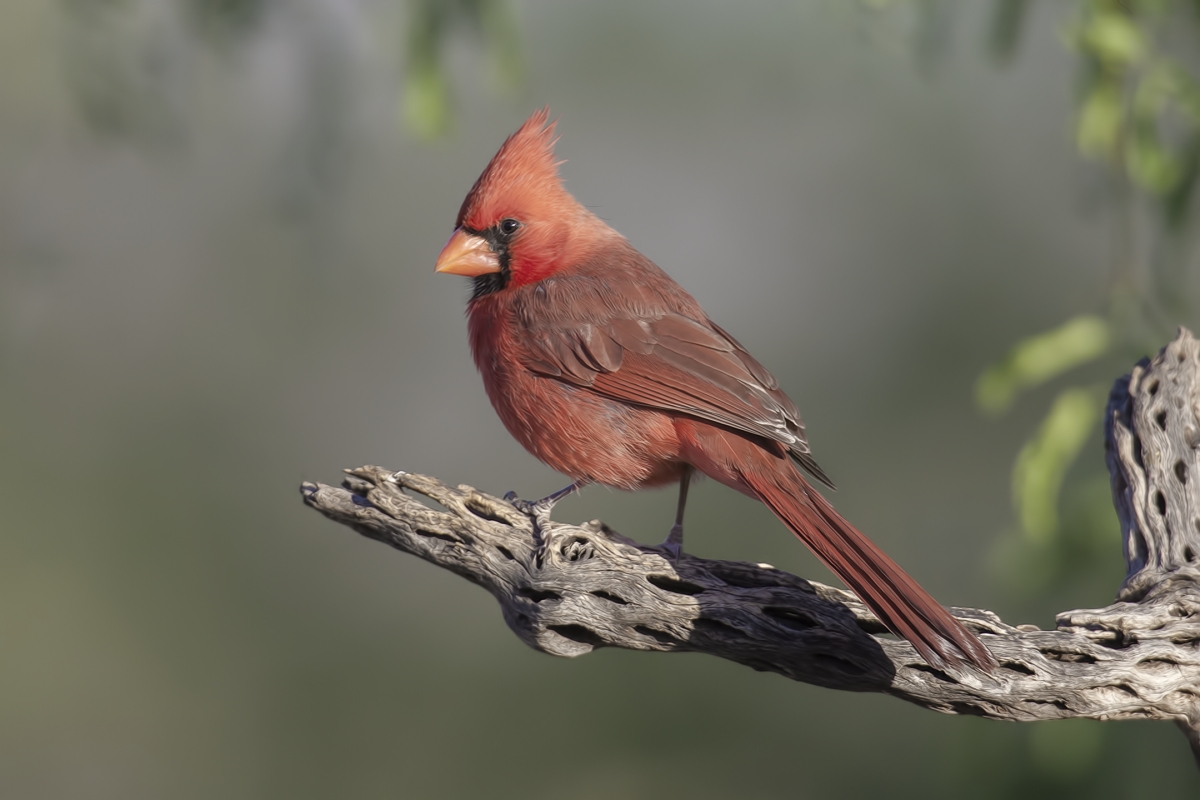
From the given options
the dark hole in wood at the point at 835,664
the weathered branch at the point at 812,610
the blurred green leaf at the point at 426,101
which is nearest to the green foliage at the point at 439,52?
the blurred green leaf at the point at 426,101

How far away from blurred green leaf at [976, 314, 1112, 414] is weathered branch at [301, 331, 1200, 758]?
0.28 meters

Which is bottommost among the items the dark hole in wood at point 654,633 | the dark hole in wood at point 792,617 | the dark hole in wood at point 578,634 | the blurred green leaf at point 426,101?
the dark hole in wood at point 578,634

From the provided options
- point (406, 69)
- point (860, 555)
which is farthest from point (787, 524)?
point (406, 69)

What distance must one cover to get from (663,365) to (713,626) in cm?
68

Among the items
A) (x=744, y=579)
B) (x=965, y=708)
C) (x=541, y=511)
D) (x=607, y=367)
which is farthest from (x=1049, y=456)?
(x=541, y=511)

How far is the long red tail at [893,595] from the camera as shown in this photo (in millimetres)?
2068

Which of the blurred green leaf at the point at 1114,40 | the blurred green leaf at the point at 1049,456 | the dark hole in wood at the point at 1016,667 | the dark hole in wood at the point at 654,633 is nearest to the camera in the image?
the dark hole in wood at the point at 1016,667

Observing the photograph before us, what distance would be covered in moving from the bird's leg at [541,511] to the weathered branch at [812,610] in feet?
0.06

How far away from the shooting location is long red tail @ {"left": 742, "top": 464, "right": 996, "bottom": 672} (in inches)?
81.4

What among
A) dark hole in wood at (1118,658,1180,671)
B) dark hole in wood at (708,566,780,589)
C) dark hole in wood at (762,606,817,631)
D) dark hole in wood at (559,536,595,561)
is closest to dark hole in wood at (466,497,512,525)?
dark hole in wood at (559,536,595,561)

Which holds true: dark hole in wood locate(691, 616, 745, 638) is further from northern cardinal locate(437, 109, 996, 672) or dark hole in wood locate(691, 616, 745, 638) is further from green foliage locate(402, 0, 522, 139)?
green foliage locate(402, 0, 522, 139)

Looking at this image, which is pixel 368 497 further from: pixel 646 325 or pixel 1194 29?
pixel 1194 29

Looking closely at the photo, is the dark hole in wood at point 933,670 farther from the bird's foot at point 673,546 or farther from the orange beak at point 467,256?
the orange beak at point 467,256

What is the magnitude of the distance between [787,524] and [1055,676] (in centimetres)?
57
